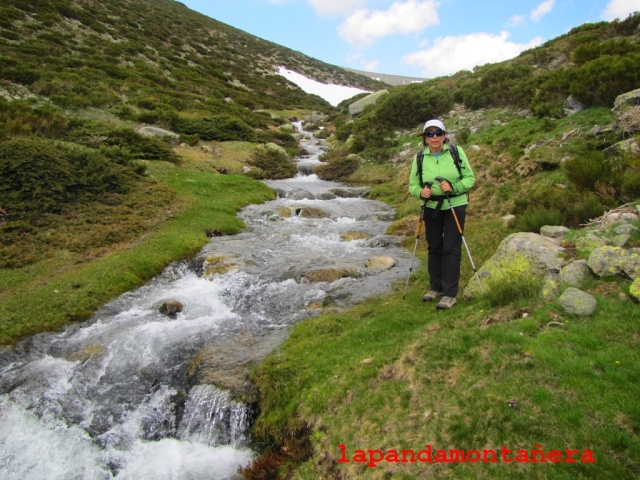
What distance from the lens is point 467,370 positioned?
5.62 meters

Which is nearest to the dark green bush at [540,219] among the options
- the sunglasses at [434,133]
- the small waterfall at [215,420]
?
the sunglasses at [434,133]

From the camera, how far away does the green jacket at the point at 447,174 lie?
7.88m

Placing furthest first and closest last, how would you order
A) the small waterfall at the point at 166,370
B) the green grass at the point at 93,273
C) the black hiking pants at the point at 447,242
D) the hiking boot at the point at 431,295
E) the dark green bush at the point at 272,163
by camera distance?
the dark green bush at the point at 272,163, the green grass at the point at 93,273, the hiking boot at the point at 431,295, the black hiking pants at the point at 447,242, the small waterfall at the point at 166,370

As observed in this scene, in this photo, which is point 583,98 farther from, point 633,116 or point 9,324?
point 9,324

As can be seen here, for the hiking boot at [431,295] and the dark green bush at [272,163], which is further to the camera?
the dark green bush at [272,163]

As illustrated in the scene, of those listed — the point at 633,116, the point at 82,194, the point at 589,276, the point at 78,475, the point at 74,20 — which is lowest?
the point at 78,475

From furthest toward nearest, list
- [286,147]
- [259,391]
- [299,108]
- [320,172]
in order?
[299,108] < [286,147] < [320,172] < [259,391]

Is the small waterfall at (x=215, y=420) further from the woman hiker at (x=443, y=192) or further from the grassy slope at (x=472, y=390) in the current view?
the woman hiker at (x=443, y=192)

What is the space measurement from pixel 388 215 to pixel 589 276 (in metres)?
14.0

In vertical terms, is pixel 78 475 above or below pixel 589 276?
below

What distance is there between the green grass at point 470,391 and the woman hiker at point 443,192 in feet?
2.50

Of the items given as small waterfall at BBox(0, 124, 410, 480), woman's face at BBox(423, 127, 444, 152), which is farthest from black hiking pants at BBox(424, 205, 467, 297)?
small waterfall at BBox(0, 124, 410, 480)

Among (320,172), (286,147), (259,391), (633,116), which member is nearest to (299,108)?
(286,147)

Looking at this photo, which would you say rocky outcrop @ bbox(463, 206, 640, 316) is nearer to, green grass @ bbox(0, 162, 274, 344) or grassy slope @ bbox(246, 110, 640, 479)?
grassy slope @ bbox(246, 110, 640, 479)
